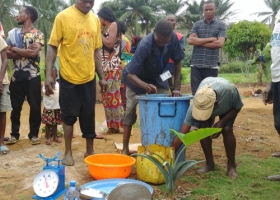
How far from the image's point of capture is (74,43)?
3873 mm

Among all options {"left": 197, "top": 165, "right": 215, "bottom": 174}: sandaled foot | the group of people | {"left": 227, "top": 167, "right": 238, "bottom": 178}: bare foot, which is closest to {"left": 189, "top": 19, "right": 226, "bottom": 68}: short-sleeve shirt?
the group of people

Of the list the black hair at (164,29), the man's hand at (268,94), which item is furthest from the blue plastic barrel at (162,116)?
the man's hand at (268,94)

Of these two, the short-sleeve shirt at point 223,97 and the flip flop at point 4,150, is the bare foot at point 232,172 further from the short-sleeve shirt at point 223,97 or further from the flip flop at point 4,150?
the flip flop at point 4,150

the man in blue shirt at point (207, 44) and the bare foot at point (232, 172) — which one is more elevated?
the man in blue shirt at point (207, 44)

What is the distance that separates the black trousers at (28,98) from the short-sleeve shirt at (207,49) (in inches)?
88.7

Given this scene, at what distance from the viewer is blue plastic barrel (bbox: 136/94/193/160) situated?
3.67m

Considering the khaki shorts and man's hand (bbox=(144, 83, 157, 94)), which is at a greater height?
man's hand (bbox=(144, 83, 157, 94))

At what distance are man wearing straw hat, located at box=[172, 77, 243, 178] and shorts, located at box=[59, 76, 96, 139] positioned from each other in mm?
1048

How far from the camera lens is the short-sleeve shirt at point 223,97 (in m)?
3.37

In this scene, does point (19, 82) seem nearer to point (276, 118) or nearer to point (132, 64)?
point (132, 64)

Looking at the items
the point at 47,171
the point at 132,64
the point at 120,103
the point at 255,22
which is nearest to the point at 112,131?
the point at 120,103

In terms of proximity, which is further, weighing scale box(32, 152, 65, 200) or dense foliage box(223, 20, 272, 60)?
dense foliage box(223, 20, 272, 60)

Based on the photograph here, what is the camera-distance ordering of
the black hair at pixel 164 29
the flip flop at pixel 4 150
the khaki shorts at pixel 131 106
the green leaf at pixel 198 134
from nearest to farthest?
the green leaf at pixel 198 134, the black hair at pixel 164 29, the khaki shorts at pixel 131 106, the flip flop at pixel 4 150

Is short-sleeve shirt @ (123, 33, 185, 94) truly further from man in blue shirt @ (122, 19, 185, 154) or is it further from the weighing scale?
the weighing scale
